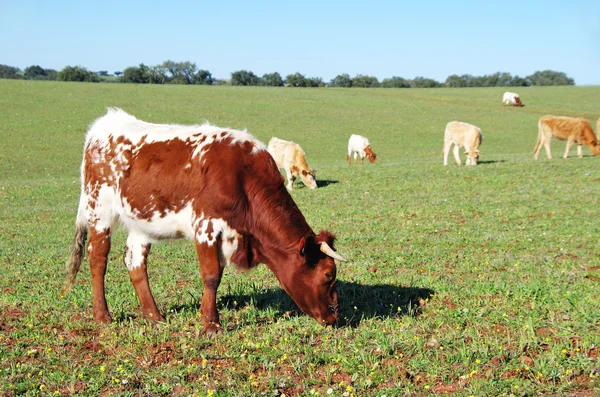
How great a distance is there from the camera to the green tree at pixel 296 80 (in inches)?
4560

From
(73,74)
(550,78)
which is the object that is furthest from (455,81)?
(73,74)

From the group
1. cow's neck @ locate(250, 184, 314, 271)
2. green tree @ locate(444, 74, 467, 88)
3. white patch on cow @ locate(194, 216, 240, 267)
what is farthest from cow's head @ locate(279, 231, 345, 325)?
green tree @ locate(444, 74, 467, 88)

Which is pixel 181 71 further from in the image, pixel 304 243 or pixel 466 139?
pixel 304 243

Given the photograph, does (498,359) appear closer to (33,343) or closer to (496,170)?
(33,343)

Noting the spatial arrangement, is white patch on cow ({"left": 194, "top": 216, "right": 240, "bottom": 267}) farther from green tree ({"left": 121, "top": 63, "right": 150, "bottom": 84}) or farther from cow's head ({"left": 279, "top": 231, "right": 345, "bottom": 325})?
green tree ({"left": 121, "top": 63, "right": 150, "bottom": 84})

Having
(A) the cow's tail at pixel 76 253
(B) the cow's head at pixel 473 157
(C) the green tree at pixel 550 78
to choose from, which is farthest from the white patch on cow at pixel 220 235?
(C) the green tree at pixel 550 78

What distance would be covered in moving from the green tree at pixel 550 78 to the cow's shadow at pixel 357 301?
154 metres

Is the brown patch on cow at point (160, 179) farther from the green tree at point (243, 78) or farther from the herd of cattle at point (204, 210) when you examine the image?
the green tree at point (243, 78)

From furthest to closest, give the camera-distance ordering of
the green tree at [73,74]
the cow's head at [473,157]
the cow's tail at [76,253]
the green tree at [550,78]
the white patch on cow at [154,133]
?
the green tree at [550,78]
the green tree at [73,74]
the cow's head at [473,157]
the cow's tail at [76,253]
the white patch on cow at [154,133]

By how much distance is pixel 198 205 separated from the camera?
6.88 m

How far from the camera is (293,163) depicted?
23.7 metres

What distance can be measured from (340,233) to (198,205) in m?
7.29

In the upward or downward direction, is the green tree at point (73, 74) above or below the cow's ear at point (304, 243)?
above

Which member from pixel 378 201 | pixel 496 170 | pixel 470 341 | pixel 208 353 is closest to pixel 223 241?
pixel 208 353
